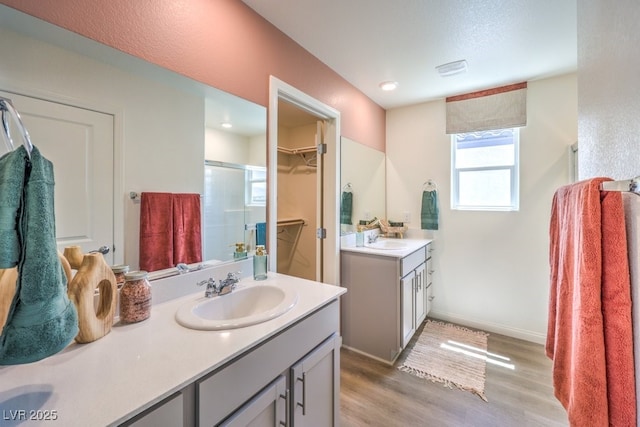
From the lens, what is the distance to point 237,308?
128 centimetres

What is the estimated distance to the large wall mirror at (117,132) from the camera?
0.87 meters

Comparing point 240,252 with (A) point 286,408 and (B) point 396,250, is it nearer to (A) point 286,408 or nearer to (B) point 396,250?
(A) point 286,408

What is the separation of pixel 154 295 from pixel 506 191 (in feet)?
9.74

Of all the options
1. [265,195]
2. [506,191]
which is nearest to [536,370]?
[506,191]

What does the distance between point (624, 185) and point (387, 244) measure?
7.02ft

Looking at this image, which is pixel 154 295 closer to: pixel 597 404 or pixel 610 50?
pixel 597 404

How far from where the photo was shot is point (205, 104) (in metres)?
1.35

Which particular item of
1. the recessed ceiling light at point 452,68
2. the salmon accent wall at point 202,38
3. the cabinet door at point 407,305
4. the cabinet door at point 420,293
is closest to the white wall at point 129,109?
the salmon accent wall at point 202,38

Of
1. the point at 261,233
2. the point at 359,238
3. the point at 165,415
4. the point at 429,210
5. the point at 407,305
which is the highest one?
the point at 429,210

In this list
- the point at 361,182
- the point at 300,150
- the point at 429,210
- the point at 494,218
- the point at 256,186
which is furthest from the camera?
the point at 300,150

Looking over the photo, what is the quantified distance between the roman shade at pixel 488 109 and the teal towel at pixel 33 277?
3.04 meters

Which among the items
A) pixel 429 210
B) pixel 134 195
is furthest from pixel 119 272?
pixel 429 210

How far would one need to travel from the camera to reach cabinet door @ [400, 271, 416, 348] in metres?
2.15

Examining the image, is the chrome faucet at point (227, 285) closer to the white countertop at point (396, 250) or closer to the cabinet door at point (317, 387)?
the cabinet door at point (317, 387)
